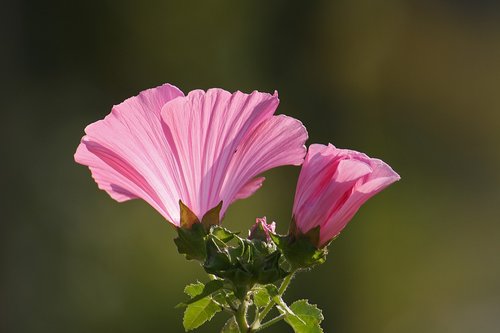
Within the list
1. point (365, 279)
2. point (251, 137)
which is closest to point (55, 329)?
point (365, 279)

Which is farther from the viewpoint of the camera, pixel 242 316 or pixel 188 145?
pixel 188 145

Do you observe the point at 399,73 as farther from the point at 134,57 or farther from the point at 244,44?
the point at 134,57

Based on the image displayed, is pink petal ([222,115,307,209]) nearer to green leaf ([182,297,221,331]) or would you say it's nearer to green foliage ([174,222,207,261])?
green foliage ([174,222,207,261])

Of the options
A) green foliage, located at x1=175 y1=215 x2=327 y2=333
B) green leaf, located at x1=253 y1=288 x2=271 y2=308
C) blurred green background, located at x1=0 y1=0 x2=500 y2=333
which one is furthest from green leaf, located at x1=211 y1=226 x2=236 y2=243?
blurred green background, located at x1=0 y1=0 x2=500 y2=333

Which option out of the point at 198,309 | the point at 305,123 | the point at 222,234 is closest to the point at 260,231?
the point at 222,234

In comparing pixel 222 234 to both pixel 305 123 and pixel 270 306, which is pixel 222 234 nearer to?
pixel 270 306

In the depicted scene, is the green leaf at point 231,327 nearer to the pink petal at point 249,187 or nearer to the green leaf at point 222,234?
the green leaf at point 222,234
